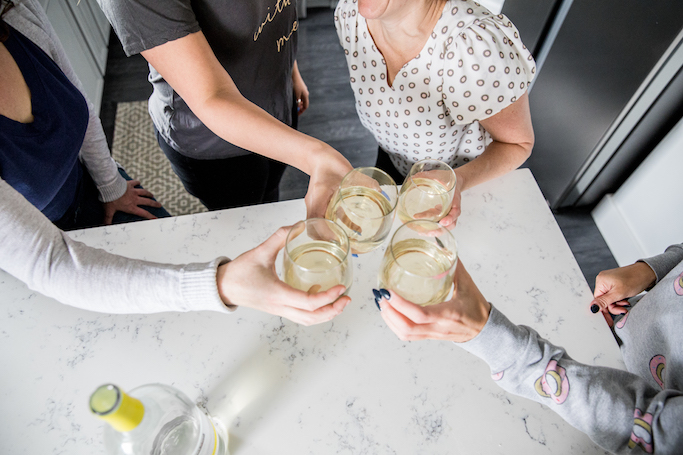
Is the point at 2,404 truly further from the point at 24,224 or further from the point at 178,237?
the point at 178,237

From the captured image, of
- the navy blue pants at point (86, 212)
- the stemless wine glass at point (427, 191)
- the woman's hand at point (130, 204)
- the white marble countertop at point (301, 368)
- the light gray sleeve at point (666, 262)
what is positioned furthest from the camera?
the woman's hand at point (130, 204)

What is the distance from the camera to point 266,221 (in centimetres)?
106

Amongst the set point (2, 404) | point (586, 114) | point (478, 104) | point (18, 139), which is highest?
point (478, 104)

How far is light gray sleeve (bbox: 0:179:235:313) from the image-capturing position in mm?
794

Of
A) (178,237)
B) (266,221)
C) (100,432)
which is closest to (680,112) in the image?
(266,221)

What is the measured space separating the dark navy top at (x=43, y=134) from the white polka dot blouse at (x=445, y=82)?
0.82m

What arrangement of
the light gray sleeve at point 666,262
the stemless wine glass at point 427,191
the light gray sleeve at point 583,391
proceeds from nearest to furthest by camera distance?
the light gray sleeve at point 583,391, the stemless wine glass at point 427,191, the light gray sleeve at point 666,262

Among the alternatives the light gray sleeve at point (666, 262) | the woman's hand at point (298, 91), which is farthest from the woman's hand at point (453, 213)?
the woman's hand at point (298, 91)

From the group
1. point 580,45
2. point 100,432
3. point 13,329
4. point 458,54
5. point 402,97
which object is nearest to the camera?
point 100,432

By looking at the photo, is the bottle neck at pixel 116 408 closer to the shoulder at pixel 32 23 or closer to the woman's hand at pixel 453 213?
the woman's hand at pixel 453 213

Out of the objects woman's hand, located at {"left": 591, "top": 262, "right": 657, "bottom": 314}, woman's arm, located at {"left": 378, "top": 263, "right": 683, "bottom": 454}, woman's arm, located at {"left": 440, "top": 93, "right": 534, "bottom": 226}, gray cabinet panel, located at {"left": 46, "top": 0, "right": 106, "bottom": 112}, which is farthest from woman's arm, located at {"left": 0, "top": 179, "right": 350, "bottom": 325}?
gray cabinet panel, located at {"left": 46, "top": 0, "right": 106, "bottom": 112}

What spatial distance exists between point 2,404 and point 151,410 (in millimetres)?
440

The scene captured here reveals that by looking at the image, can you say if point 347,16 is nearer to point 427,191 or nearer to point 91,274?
point 427,191

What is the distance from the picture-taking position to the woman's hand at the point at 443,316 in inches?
27.9
